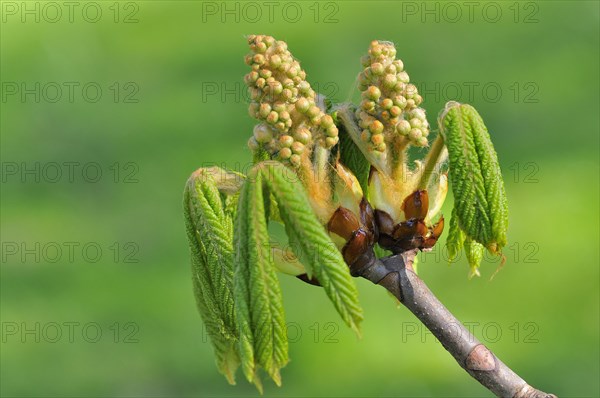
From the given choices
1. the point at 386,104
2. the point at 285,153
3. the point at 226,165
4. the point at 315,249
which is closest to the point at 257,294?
the point at 315,249

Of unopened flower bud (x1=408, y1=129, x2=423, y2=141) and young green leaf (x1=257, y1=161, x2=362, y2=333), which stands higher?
unopened flower bud (x1=408, y1=129, x2=423, y2=141)

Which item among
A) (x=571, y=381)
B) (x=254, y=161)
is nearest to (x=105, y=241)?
(x=571, y=381)

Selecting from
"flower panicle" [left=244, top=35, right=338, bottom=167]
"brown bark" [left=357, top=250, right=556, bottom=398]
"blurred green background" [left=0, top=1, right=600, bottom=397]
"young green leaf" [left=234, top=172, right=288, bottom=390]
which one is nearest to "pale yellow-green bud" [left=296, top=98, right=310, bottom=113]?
"flower panicle" [left=244, top=35, right=338, bottom=167]

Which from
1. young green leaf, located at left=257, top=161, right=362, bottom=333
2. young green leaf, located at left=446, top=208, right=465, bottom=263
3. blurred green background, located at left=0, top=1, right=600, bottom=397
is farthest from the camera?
blurred green background, located at left=0, top=1, right=600, bottom=397

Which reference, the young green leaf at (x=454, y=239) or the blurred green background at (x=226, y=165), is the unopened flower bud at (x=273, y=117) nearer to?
the young green leaf at (x=454, y=239)

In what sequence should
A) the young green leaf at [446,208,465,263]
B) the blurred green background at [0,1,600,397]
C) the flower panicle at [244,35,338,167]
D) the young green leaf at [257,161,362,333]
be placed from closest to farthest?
the young green leaf at [257,161,362,333] < the flower panicle at [244,35,338,167] < the young green leaf at [446,208,465,263] < the blurred green background at [0,1,600,397]

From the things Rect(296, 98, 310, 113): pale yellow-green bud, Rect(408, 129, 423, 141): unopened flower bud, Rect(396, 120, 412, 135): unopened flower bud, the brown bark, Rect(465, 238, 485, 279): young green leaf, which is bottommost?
the brown bark

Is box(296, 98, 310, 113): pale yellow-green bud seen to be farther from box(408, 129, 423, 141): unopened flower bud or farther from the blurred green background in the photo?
the blurred green background

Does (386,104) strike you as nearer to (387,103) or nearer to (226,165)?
(387,103)
